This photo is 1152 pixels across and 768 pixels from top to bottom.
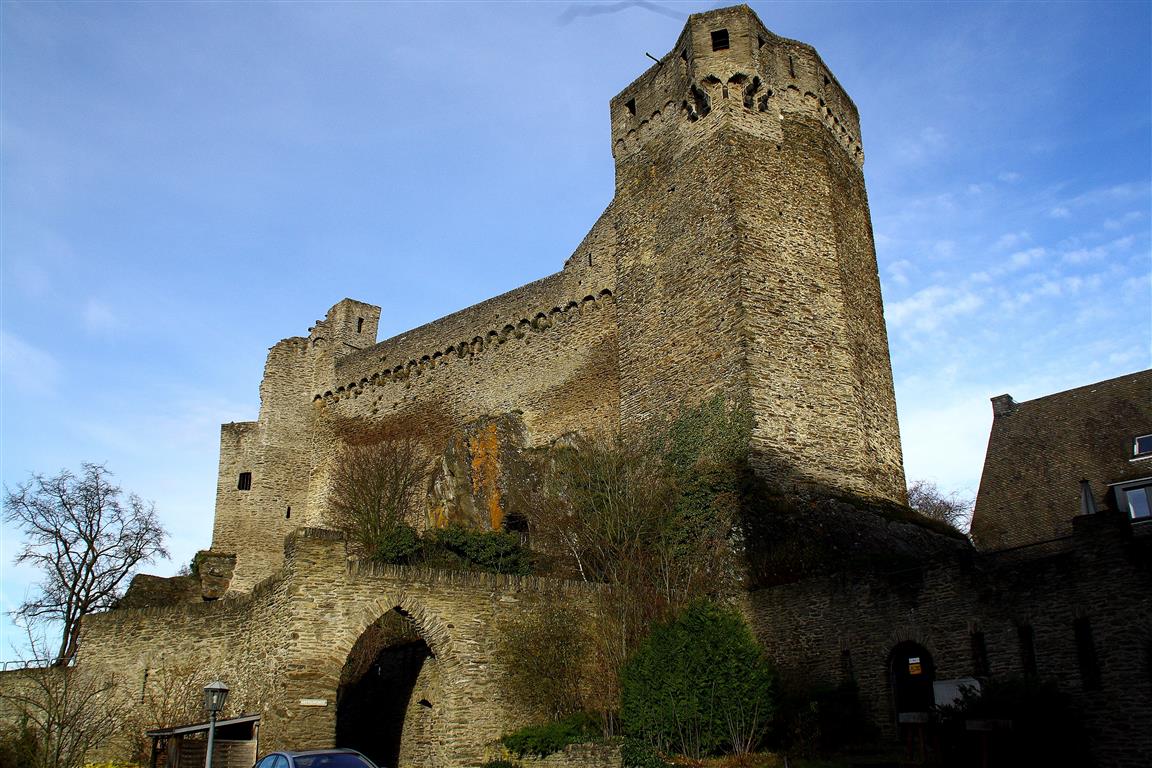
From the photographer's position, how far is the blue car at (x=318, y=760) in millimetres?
10047

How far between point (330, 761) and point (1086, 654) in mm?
9101

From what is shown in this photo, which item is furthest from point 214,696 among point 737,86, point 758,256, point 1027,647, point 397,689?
point 737,86

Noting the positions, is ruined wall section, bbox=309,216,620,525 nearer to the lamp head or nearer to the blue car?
the lamp head

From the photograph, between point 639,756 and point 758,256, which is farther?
point 758,256

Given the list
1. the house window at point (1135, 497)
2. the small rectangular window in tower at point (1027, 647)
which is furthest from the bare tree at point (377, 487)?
the house window at point (1135, 497)

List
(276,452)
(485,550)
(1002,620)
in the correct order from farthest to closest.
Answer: (276,452), (485,550), (1002,620)

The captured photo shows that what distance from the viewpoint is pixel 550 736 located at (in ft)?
47.2

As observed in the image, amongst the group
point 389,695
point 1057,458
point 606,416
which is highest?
point 606,416

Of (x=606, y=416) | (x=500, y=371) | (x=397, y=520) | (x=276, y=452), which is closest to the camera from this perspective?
(x=606, y=416)

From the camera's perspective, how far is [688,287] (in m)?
21.7

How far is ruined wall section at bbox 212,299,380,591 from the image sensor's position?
31484 mm

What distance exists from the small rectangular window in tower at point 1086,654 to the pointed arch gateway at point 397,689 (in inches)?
351

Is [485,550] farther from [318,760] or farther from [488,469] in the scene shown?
[318,760]

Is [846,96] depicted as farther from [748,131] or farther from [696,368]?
[696,368]
